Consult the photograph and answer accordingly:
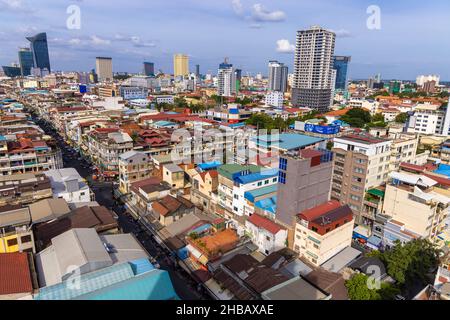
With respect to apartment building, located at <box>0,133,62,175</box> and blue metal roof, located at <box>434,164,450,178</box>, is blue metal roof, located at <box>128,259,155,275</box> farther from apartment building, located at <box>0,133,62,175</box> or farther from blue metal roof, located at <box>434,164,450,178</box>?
blue metal roof, located at <box>434,164,450,178</box>

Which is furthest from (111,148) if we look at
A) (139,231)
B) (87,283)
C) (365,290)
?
(365,290)

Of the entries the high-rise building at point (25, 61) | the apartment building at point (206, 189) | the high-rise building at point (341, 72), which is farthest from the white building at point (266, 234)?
the high-rise building at point (25, 61)

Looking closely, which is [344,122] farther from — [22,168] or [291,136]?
[22,168]

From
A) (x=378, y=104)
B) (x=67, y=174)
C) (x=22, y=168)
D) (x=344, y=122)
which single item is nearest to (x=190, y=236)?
(x=67, y=174)

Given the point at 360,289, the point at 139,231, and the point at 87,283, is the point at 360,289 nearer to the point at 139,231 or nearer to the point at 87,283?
the point at 87,283

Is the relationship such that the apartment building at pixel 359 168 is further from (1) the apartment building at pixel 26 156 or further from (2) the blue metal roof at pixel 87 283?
(1) the apartment building at pixel 26 156

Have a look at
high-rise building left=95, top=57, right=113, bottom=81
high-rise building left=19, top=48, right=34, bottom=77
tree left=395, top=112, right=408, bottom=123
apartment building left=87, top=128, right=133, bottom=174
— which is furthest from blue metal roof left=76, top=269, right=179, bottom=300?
high-rise building left=19, top=48, right=34, bottom=77

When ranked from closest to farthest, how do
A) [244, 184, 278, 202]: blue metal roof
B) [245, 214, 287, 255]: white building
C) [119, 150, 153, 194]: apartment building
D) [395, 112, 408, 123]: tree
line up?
[245, 214, 287, 255]: white building, [244, 184, 278, 202]: blue metal roof, [119, 150, 153, 194]: apartment building, [395, 112, 408, 123]: tree
